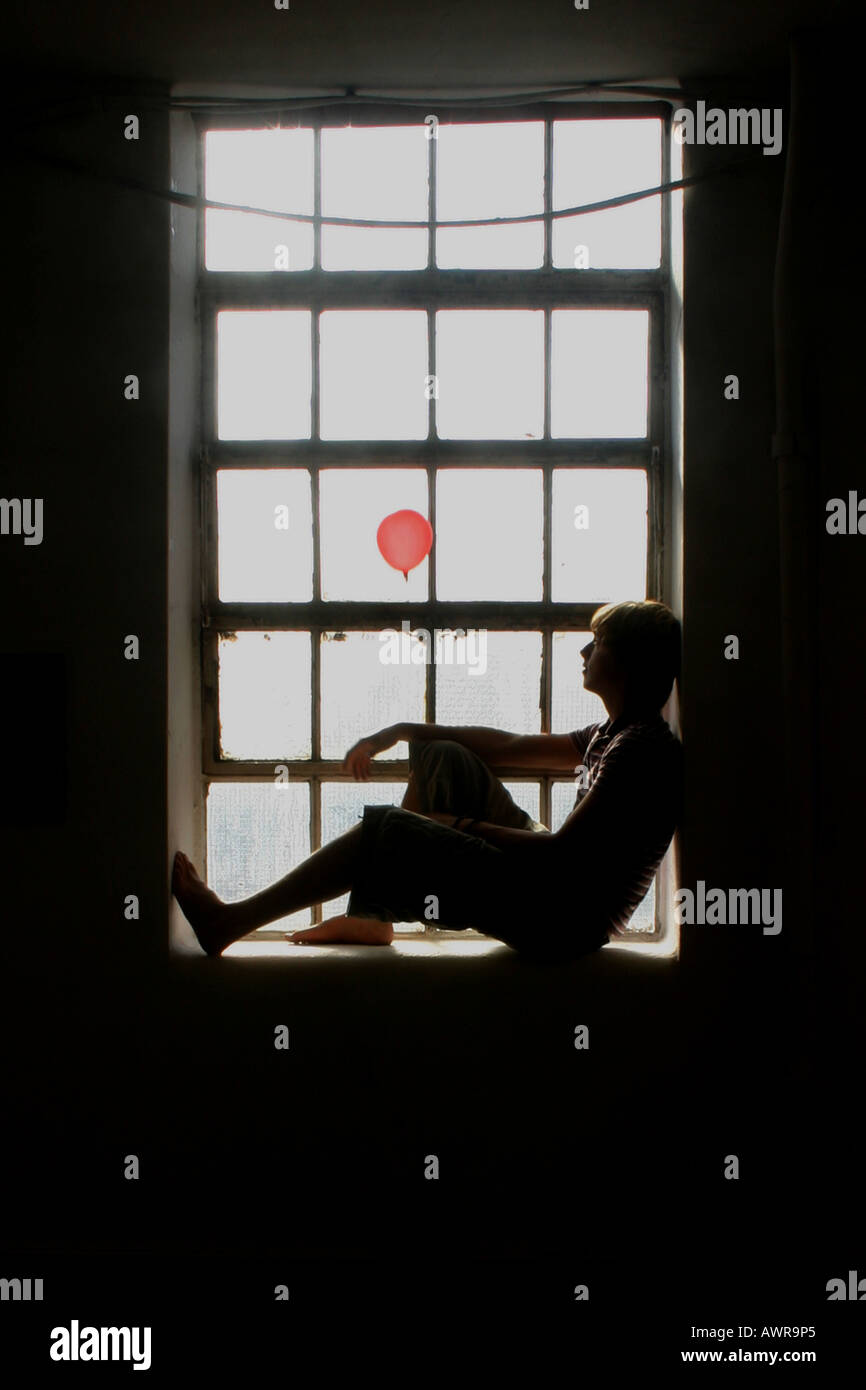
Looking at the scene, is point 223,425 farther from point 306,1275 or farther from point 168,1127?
point 306,1275

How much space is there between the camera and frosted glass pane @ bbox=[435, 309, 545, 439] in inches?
79.4

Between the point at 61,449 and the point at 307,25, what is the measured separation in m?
0.93

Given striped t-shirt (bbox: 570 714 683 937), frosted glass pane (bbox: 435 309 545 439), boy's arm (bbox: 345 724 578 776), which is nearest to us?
striped t-shirt (bbox: 570 714 683 937)

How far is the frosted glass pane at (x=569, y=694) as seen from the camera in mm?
2023

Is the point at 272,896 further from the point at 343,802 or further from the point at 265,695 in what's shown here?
the point at 265,695

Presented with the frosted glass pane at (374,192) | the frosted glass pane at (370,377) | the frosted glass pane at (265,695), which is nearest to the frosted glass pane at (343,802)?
the frosted glass pane at (265,695)

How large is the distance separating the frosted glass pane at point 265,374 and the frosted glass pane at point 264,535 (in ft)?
0.33

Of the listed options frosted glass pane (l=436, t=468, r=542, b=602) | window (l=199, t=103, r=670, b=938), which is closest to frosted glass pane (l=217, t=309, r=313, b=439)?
window (l=199, t=103, r=670, b=938)

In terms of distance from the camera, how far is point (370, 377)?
2.02 m

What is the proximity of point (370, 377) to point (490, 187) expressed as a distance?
50 cm

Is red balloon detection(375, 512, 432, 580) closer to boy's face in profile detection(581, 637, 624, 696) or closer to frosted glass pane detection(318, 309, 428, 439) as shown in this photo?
frosted glass pane detection(318, 309, 428, 439)
